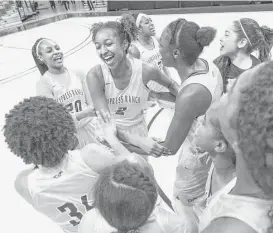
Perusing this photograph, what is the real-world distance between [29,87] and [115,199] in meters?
5.42

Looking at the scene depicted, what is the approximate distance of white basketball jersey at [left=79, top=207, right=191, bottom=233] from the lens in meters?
1.03

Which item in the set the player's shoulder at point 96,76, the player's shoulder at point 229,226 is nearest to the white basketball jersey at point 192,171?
the player's shoulder at point 96,76

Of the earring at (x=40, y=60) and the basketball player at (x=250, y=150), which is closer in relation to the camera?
the basketball player at (x=250, y=150)

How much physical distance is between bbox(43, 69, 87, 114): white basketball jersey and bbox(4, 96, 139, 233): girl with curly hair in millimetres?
1175

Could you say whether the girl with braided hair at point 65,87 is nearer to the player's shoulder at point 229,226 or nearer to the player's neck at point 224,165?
the player's neck at point 224,165

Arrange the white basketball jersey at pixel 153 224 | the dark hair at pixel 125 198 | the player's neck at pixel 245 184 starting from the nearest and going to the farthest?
the player's neck at pixel 245 184
the dark hair at pixel 125 198
the white basketball jersey at pixel 153 224

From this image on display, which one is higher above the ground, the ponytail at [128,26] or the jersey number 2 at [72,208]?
the ponytail at [128,26]

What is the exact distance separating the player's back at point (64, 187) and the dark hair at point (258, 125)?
2.46 feet

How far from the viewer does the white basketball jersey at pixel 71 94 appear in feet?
8.18

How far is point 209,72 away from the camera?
63.7 inches

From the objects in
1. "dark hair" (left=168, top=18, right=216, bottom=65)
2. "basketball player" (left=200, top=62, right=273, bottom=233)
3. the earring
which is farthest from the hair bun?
the earring

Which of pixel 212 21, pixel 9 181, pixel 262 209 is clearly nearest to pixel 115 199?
pixel 262 209

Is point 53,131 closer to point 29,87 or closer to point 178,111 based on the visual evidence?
point 178,111

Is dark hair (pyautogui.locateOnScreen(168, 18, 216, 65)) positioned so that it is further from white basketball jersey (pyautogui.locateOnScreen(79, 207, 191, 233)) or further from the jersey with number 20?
white basketball jersey (pyautogui.locateOnScreen(79, 207, 191, 233))
